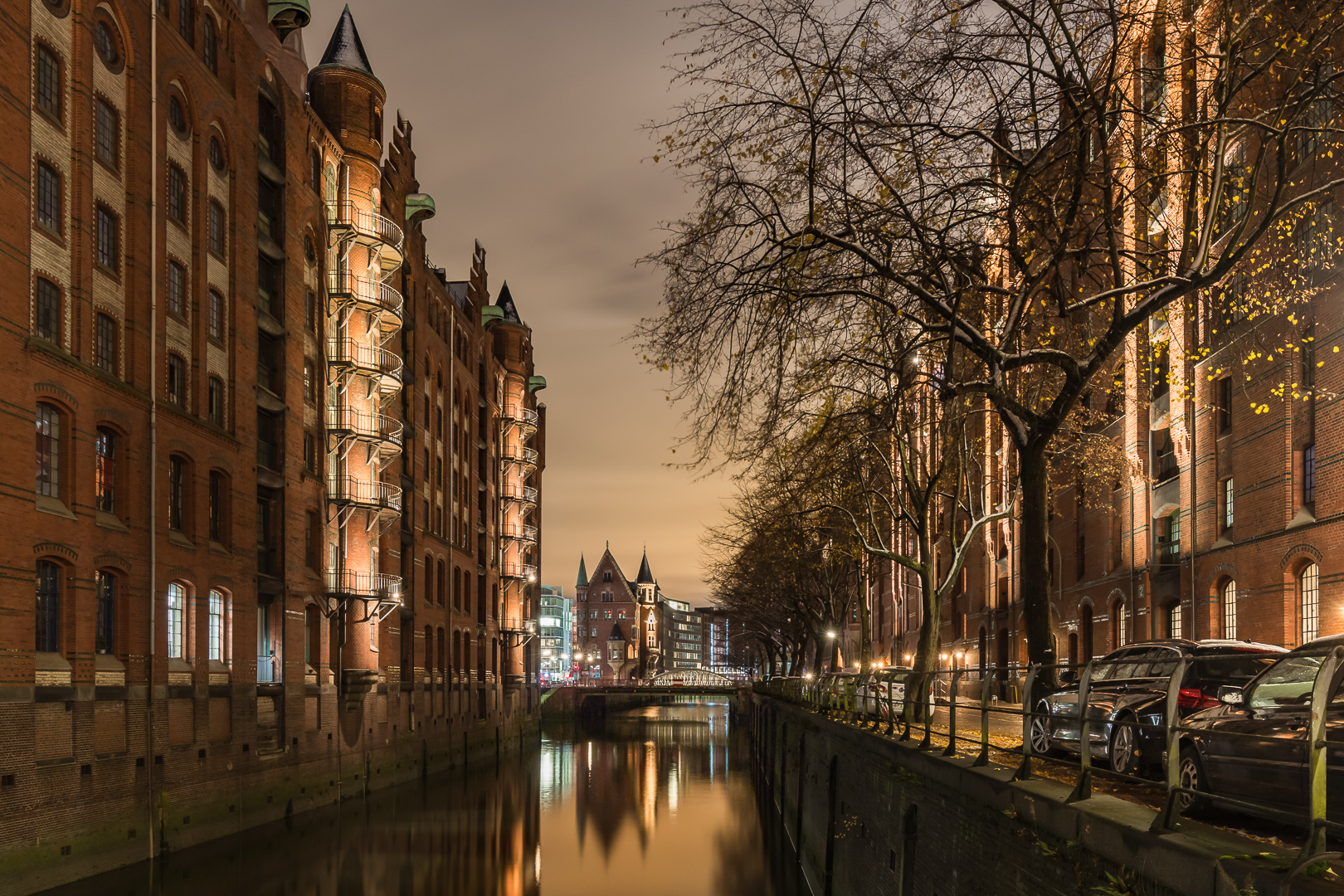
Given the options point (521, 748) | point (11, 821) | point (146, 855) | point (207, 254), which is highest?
point (207, 254)

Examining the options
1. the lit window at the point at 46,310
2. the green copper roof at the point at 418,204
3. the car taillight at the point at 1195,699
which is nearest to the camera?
the car taillight at the point at 1195,699

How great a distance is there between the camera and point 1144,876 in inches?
269

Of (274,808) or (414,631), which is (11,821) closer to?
(274,808)

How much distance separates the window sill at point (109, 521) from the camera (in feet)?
76.7

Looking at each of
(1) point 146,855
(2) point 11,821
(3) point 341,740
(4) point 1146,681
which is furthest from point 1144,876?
(3) point 341,740

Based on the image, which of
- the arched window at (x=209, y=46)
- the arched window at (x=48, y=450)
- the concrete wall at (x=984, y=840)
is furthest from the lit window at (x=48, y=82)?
the concrete wall at (x=984, y=840)

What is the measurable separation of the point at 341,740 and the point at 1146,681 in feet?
99.2

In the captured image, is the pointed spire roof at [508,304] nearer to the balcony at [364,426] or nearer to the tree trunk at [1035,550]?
the balcony at [364,426]

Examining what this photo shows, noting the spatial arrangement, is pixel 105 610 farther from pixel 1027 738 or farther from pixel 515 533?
pixel 515 533

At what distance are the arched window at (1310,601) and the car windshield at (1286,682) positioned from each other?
52.9 feet

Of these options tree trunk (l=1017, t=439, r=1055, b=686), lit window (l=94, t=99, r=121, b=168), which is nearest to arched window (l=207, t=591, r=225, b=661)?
lit window (l=94, t=99, r=121, b=168)

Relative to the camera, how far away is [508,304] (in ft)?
244

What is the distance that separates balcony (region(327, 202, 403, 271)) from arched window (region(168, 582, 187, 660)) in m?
16.1

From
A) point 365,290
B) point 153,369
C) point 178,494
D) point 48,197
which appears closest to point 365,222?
point 365,290
